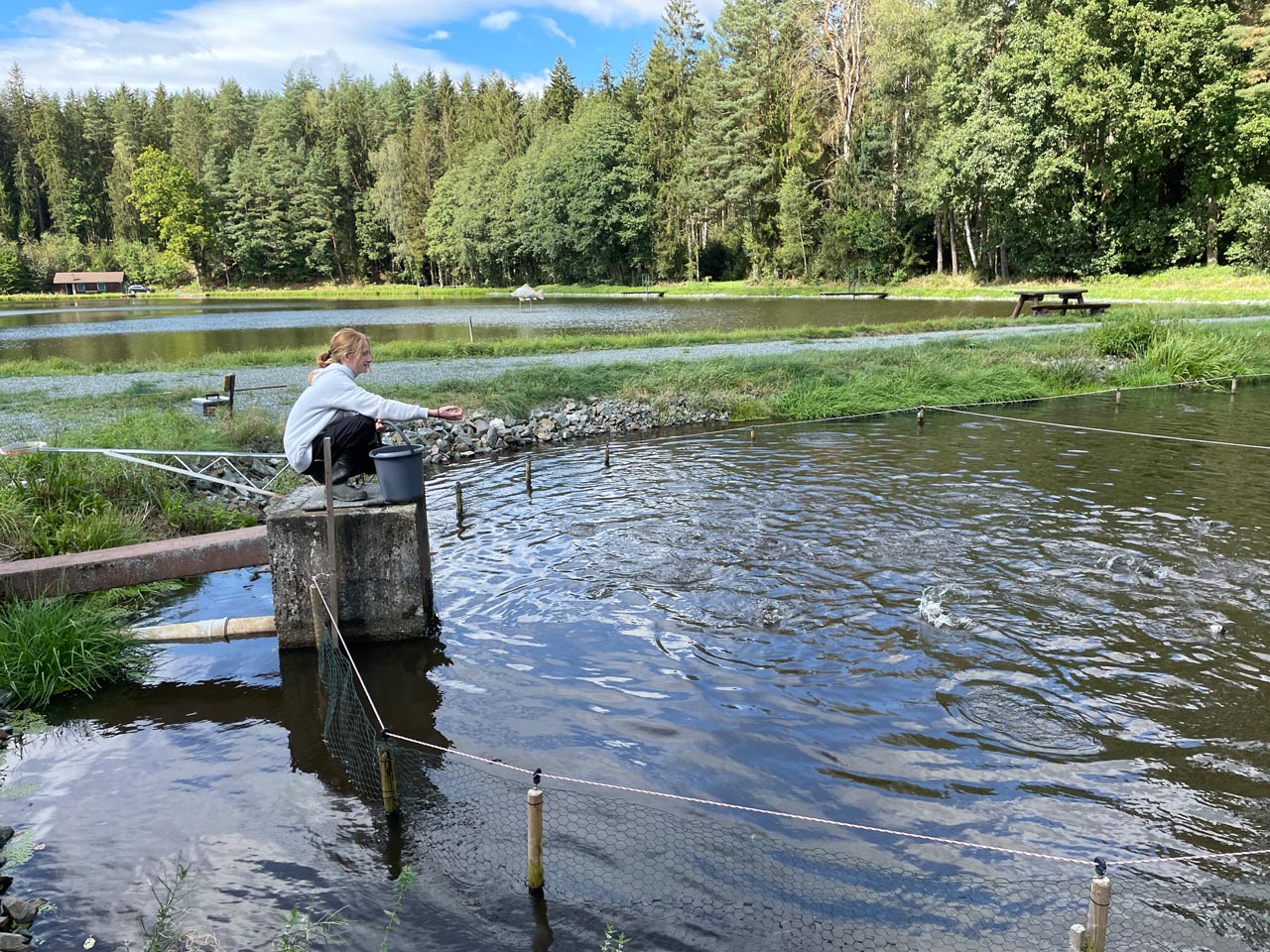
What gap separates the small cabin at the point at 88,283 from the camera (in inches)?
3804

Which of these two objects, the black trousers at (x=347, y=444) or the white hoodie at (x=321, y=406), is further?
the black trousers at (x=347, y=444)

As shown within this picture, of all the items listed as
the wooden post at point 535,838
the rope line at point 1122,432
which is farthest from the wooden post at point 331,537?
the rope line at point 1122,432

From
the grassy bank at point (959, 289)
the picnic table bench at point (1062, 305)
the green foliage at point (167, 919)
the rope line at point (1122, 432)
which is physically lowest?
the green foliage at point (167, 919)

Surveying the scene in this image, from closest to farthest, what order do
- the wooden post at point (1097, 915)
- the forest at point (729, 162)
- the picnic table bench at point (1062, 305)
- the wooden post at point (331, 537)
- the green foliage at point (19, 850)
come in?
1. the wooden post at point (1097, 915)
2. the green foliage at point (19, 850)
3. the wooden post at point (331, 537)
4. the picnic table bench at point (1062, 305)
5. the forest at point (729, 162)

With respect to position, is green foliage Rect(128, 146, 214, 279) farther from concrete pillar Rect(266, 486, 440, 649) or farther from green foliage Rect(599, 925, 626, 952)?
green foliage Rect(599, 925, 626, 952)

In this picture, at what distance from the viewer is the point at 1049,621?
6844 millimetres

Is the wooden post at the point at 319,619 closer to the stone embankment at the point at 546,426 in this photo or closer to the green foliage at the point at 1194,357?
the stone embankment at the point at 546,426

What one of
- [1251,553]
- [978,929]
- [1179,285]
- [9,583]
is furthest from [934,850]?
[1179,285]

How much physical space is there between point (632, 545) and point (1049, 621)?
161 inches

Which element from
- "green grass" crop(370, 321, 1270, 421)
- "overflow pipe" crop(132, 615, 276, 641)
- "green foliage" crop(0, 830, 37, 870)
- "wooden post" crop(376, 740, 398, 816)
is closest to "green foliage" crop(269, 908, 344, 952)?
"wooden post" crop(376, 740, 398, 816)

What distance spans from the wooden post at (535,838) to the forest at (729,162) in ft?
153

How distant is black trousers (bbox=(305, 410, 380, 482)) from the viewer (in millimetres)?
6707

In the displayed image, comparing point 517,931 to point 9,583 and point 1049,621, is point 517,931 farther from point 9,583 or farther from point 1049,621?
point 9,583

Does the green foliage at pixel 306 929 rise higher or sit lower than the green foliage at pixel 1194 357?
lower
